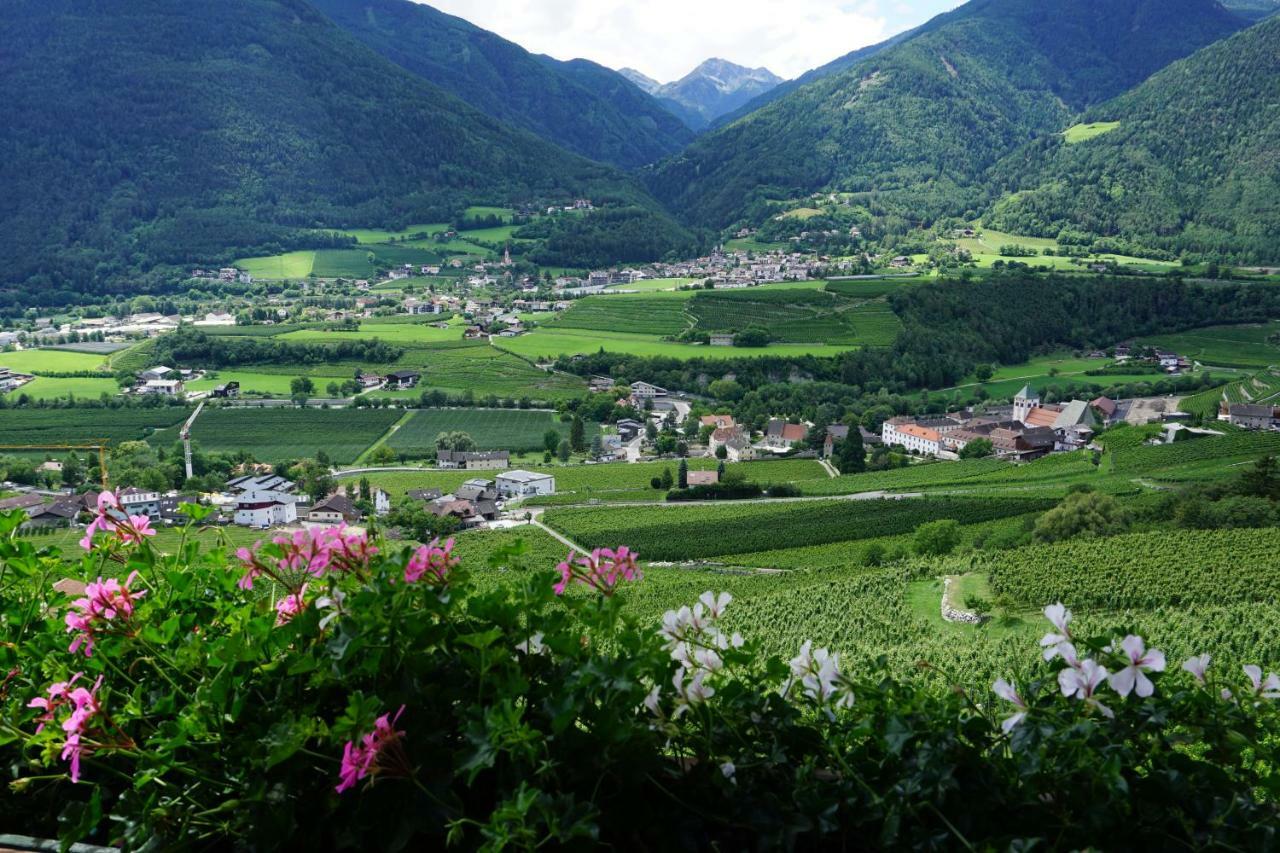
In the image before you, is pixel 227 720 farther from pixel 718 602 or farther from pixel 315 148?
pixel 315 148

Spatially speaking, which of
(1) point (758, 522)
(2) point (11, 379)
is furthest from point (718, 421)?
(2) point (11, 379)

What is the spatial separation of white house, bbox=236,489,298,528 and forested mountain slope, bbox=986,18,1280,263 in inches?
2914

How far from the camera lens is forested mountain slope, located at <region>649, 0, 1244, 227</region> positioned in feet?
380

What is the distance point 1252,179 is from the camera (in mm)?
85562

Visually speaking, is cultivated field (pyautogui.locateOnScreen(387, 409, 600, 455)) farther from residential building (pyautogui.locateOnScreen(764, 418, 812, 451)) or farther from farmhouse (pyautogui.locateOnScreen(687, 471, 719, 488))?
farmhouse (pyautogui.locateOnScreen(687, 471, 719, 488))

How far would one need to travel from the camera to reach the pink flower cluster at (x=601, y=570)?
1904mm

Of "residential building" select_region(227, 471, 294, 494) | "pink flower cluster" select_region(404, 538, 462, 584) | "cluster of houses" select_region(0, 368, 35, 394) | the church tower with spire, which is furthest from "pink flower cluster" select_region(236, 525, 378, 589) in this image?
"cluster of houses" select_region(0, 368, 35, 394)

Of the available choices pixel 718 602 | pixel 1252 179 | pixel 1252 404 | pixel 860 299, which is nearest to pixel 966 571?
pixel 718 602

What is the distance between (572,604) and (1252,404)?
47.6 meters

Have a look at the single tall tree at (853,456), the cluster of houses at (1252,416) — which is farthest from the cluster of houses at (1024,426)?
the single tall tree at (853,456)

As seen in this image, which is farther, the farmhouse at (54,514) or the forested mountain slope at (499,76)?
the forested mountain slope at (499,76)

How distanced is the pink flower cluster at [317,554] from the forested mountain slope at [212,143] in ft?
311

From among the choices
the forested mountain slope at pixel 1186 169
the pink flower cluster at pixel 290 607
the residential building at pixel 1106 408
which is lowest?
the residential building at pixel 1106 408

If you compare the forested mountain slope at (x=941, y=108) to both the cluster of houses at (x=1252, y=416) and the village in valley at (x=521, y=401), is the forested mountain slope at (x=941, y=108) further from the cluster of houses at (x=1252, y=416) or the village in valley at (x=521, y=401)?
the cluster of houses at (x=1252, y=416)
